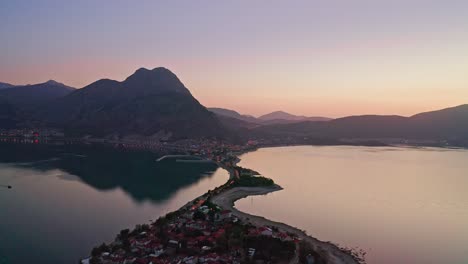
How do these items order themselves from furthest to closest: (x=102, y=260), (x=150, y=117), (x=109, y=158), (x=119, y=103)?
(x=119, y=103) → (x=150, y=117) → (x=109, y=158) → (x=102, y=260)

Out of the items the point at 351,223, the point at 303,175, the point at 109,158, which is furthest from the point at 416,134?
the point at 351,223

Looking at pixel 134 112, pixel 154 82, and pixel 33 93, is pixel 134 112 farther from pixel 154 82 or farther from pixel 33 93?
pixel 33 93

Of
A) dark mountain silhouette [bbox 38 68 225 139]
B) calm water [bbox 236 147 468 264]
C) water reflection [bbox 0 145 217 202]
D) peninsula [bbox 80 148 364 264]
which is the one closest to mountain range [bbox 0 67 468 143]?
dark mountain silhouette [bbox 38 68 225 139]

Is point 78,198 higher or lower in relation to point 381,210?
higher

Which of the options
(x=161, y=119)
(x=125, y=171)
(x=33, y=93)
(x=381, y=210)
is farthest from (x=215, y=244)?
(x=33, y=93)

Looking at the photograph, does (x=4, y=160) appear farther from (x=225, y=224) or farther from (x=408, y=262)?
(x=408, y=262)

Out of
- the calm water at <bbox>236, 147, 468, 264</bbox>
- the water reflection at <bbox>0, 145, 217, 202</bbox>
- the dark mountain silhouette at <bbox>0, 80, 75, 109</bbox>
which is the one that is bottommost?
the calm water at <bbox>236, 147, 468, 264</bbox>

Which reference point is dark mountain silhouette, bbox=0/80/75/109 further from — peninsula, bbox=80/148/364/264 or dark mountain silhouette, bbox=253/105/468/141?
peninsula, bbox=80/148/364/264

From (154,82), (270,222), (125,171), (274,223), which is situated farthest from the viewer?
(154,82)
